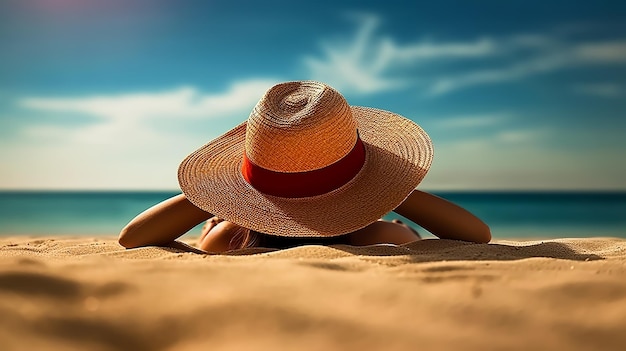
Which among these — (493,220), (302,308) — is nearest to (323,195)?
(302,308)

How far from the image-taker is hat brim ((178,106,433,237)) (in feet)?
6.86

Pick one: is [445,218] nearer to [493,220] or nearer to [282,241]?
[282,241]

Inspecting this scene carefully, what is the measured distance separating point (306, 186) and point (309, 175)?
0.17ft

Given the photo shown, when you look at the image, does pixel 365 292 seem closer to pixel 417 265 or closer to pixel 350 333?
pixel 350 333

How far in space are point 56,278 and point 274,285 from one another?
434mm

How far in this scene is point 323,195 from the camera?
2.26 metres

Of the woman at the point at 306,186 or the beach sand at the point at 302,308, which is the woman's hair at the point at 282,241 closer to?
the woman at the point at 306,186

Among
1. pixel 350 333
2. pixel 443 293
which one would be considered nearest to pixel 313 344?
pixel 350 333

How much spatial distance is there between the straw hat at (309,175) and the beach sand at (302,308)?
2.82 ft

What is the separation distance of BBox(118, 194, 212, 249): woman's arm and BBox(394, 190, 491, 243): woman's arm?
95 cm

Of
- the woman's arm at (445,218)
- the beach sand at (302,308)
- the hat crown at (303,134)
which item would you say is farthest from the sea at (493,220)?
the beach sand at (302,308)

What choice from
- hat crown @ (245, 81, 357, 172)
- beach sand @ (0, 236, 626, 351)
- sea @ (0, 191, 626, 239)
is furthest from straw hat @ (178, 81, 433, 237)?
sea @ (0, 191, 626, 239)

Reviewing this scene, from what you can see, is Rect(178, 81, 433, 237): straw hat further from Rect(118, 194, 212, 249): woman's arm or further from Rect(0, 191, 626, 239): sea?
Rect(0, 191, 626, 239): sea

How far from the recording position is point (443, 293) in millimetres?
1042
